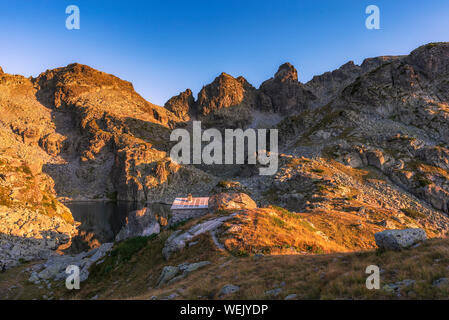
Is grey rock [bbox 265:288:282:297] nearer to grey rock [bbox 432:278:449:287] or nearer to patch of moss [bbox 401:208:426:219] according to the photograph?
grey rock [bbox 432:278:449:287]

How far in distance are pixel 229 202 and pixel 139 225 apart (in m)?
13.4

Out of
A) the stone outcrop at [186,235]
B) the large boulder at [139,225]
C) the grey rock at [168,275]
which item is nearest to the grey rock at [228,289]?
the grey rock at [168,275]

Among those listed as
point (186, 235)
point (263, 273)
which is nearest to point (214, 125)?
point (186, 235)

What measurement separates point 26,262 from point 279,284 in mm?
39056

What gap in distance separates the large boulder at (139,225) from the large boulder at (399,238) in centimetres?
2670

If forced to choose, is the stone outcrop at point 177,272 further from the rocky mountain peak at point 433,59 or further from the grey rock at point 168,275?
the rocky mountain peak at point 433,59

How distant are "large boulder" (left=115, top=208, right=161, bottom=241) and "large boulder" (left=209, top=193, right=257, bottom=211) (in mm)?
9401

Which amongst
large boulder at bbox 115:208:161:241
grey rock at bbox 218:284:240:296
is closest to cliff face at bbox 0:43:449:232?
large boulder at bbox 115:208:161:241

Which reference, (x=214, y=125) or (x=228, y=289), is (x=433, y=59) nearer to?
(x=228, y=289)

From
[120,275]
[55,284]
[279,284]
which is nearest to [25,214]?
[55,284]

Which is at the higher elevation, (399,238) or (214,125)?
(214,125)

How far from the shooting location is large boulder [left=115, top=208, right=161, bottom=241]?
30156 mm

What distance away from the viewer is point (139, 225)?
100 ft
